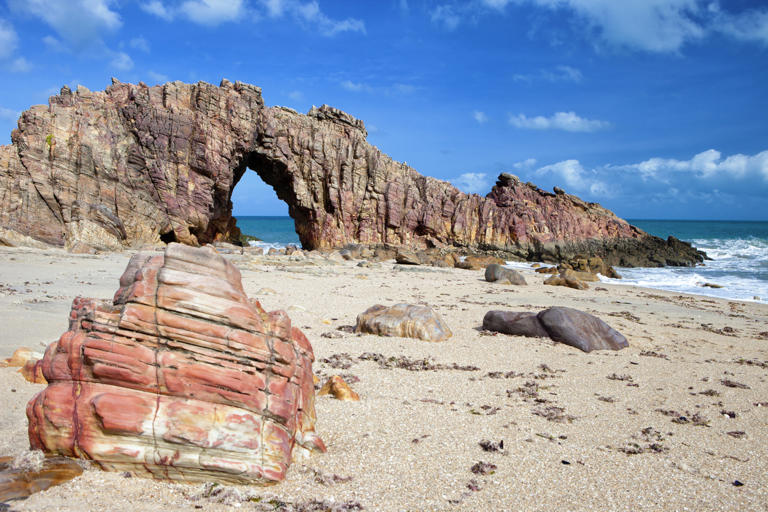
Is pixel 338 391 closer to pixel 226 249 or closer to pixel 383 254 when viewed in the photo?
pixel 226 249

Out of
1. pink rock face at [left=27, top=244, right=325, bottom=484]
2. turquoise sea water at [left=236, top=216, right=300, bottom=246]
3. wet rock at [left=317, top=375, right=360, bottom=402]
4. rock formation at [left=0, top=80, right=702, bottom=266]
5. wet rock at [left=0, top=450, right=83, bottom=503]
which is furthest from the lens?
turquoise sea water at [left=236, top=216, right=300, bottom=246]

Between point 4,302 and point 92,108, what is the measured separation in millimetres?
25833

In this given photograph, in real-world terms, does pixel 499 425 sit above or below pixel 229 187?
below

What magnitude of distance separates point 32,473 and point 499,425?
14.8 ft

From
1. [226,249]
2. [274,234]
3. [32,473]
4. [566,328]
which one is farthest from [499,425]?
[274,234]

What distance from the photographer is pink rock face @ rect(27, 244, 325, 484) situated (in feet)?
11.9

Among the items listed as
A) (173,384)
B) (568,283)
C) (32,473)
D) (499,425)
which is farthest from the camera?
(568,283)

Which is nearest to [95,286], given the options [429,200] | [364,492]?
[364,492]

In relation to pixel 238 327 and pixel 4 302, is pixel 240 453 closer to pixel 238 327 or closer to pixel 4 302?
pixel 238 327

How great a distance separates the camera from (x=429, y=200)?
44406mm

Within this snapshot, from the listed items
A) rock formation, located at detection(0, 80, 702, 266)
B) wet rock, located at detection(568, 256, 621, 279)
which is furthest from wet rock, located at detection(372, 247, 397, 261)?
wet rock, located at detection(568, 256, 621, 279)

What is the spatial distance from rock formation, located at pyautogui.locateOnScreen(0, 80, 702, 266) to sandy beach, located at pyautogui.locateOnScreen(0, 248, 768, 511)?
1834cm

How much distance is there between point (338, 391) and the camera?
5.96m

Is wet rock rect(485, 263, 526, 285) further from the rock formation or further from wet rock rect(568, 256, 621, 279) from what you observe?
the rock formation
